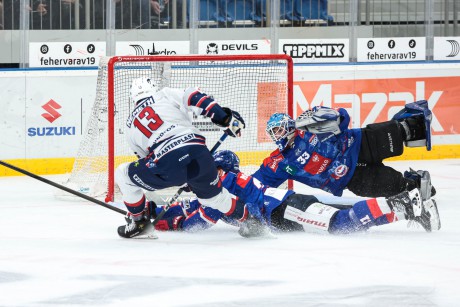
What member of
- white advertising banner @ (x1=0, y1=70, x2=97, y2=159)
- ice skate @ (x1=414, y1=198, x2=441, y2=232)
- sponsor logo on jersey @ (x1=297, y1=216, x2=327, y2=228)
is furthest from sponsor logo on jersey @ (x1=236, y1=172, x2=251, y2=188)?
white advertising banner @ (x1=0, y1=70, x2=97, y2=159)

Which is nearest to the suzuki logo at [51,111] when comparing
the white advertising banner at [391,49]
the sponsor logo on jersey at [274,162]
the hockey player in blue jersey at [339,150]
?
the white advertising banner at [391,49]

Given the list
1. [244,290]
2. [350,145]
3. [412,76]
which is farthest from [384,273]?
[412,76]

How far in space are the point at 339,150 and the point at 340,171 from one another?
128 mm

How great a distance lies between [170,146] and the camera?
17.6 feet

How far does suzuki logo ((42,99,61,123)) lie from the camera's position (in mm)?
8633

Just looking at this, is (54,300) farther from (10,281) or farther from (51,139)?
(51,139)

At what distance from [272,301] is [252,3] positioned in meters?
5.38

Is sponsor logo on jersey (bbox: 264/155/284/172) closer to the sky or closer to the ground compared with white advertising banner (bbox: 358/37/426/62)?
closer to the ground

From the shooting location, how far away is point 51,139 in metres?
8.65

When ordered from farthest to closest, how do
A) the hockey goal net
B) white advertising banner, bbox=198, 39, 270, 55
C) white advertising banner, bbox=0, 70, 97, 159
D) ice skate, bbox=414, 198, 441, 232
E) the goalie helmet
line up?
white advertising banner, bbox=198, 39, 270, 55 < white advertising banner, bbox=0, 70, 97, 159 < the hockey goal net < the goalie helmet < ice skate, bbox=414, 198, 441, 232

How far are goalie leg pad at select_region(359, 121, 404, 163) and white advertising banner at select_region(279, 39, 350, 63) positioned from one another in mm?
2720

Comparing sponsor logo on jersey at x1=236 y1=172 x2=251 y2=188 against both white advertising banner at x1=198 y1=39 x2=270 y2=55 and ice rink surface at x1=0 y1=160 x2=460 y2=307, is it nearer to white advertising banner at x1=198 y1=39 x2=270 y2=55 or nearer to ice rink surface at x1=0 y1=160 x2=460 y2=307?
ice rink surface at x1=0 y1=160 x2=460 y2=307

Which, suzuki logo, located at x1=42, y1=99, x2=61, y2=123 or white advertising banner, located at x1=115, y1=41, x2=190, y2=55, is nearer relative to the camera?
suzuki logo, located at x1=42, y1=99, x2=61, y2=123

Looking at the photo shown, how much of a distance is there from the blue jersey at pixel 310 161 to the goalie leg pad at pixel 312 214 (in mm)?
641
